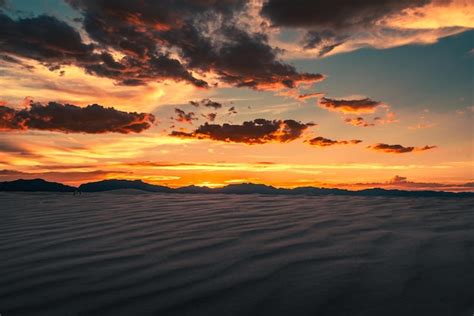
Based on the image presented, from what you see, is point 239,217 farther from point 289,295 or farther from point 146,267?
point 289,295

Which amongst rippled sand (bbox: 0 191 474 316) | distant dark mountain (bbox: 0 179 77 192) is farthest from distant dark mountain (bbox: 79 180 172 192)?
rippled sand (bbox: 0 191 474 316)

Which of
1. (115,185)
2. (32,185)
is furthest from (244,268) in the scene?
(115,185)

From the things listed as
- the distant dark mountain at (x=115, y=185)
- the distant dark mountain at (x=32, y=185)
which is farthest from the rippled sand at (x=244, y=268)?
the distant dark mountain at (x=115, y=185)

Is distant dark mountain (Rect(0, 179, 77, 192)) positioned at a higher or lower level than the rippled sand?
higher

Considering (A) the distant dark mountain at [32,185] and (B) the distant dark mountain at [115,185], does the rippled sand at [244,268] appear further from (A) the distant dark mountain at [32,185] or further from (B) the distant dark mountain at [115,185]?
(B) the distant dark mountain at [115,185]

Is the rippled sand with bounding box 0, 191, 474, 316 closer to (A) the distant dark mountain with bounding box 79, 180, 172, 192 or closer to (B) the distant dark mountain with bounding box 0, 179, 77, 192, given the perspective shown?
(B) the distant dark mountain with bounding box 0, 179, 77, 192

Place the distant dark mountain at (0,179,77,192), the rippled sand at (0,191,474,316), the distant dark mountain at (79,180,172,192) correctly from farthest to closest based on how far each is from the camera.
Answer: the distant dark mountain at (79,180,172,192) → the distant dark mountain at (0,179,77,192) → the rippled sand at (0,191,474,316)

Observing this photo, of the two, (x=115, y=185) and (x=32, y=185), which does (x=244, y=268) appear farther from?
(x=115, y=185)

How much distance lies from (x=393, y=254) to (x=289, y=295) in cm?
165

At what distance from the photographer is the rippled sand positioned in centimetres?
276

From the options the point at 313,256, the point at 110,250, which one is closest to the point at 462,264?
the point at 313,256

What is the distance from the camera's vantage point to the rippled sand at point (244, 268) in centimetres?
276

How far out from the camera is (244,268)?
3623 millimetres

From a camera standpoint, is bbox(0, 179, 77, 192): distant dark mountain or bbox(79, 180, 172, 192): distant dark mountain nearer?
bbox(0, 179, 77, 192): distant dark mountain
